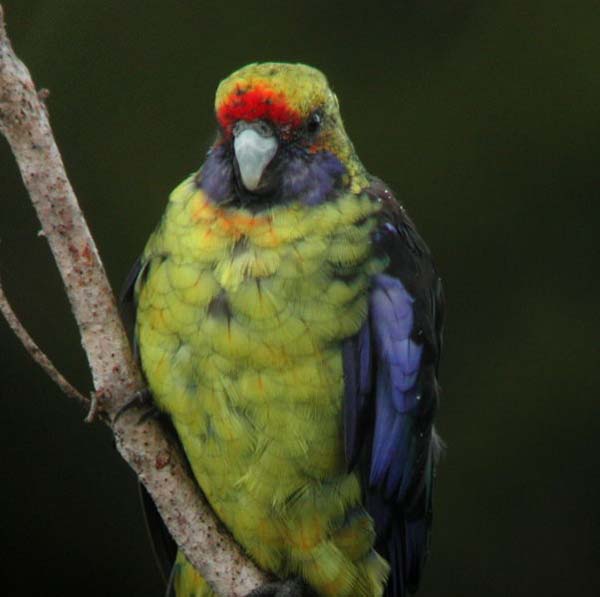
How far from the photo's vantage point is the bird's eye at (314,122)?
1.97 m

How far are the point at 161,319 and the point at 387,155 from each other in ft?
3.63

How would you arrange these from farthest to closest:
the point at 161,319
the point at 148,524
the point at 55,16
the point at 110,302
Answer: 1. the point at 55,16
2. the point at 148,524
3. the point at 161,319
4. the point at 110,302

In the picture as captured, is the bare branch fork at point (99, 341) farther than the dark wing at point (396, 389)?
No

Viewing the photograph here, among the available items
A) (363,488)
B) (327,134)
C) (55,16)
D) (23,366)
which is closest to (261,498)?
(363,488)

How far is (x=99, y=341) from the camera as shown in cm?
185

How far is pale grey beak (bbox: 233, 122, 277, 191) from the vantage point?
1.90 meters

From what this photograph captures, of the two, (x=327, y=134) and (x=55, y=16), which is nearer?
(x=327, y=134)

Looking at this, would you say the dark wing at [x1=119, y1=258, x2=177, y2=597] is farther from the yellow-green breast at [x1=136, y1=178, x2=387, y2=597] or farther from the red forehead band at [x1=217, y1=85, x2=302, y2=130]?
the red forehead band at [x1=217, y1=85, x2=302, y2=130]

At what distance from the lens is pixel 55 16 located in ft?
9.53

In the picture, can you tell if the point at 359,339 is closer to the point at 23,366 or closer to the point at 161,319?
the point at 161,319

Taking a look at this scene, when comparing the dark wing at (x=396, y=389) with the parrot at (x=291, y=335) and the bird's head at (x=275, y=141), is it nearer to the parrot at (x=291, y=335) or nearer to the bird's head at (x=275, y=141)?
the parrot at (x=291, y=335)

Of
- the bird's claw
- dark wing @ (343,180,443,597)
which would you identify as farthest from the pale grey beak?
the bird's claw

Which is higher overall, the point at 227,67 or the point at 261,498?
the point at 227,67

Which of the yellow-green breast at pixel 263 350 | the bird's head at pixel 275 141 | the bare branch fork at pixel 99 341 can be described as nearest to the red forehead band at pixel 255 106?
the bird's head at pixel 275 141
